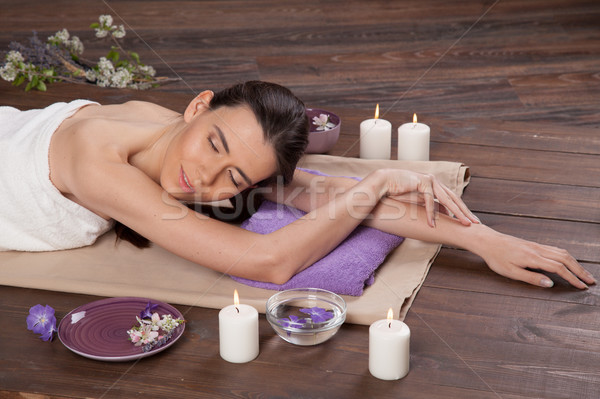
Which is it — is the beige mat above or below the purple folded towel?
below

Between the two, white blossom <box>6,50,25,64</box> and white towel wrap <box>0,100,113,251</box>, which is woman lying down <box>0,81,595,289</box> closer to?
white towel wrap <box>0,100,113,251</box>

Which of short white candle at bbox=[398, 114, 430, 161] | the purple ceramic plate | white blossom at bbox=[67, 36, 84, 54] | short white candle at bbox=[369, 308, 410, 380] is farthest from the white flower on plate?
white blossom at bbox=[67, 36, 84, 54]

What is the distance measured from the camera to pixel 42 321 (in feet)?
5.43

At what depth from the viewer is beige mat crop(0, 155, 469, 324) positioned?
1.78m

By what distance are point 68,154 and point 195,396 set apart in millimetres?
783

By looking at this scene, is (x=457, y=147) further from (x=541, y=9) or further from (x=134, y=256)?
(x=541, y=9)

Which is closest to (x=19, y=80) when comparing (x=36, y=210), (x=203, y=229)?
(x=36, y=210)

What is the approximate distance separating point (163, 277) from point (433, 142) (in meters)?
1.13

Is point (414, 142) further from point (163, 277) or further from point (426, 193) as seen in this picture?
point (163, 277)

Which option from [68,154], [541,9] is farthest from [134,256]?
[541,9]

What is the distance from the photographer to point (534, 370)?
1.54 meters

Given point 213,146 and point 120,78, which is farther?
point 120,78

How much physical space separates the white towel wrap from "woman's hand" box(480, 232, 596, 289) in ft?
3.41

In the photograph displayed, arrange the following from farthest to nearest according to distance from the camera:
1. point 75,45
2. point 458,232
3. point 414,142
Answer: point 75,45
point 414,142
point 458,232
